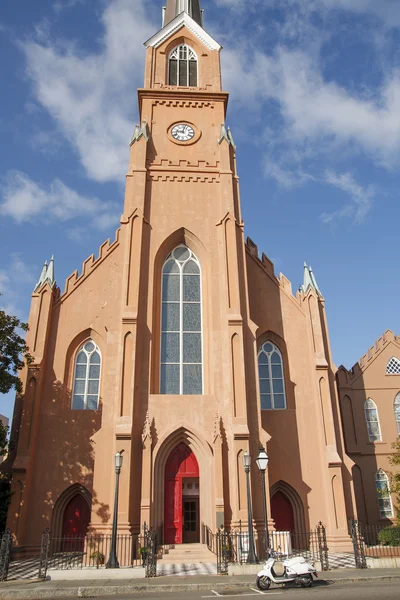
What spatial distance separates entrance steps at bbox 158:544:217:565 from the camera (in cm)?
1682

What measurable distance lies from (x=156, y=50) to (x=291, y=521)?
26.5 metres

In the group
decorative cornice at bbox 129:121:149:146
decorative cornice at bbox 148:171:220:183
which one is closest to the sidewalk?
decorative cornice at bbox 148:171:220:183

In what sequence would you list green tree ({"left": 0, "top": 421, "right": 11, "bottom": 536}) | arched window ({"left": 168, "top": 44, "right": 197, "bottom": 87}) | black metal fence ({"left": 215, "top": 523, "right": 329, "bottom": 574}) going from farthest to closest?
arched window ({"left": 168, "top": 44, "right": 197, "bottom": 87}), green tree ({"left": 0, "top": 421, "right": 11, "bottom": 536}), black metal fence ({"left": 215, "top": 523, "right": 329, "bottom": 574})

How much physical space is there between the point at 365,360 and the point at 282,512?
10.7 metres

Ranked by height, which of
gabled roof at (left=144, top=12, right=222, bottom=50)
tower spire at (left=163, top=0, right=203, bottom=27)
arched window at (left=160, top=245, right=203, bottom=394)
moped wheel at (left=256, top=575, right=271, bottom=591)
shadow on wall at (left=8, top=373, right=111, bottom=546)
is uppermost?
tower spire at (left=163, top=0, right=203, bottom=27)

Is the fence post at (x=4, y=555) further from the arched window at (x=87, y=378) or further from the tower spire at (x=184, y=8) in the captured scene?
the tower spire at (x=184, y=8)

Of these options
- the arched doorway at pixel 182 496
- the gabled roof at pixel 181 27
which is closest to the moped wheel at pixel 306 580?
the arched doorway at pixel 182 496

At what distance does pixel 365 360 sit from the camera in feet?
91.6

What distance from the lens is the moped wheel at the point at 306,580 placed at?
12023mm

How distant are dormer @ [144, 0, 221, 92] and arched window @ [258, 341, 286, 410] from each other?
601 inches

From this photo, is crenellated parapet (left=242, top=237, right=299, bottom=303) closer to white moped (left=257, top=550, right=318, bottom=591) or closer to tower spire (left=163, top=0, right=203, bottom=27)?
white moped (left=257, top=550, right=318, bottom=591)

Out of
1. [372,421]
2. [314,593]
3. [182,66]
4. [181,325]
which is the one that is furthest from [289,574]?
[182,66]

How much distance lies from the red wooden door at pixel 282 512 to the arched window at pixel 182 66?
899 inches

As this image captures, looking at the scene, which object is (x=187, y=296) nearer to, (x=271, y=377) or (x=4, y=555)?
(x=271, y=377)
